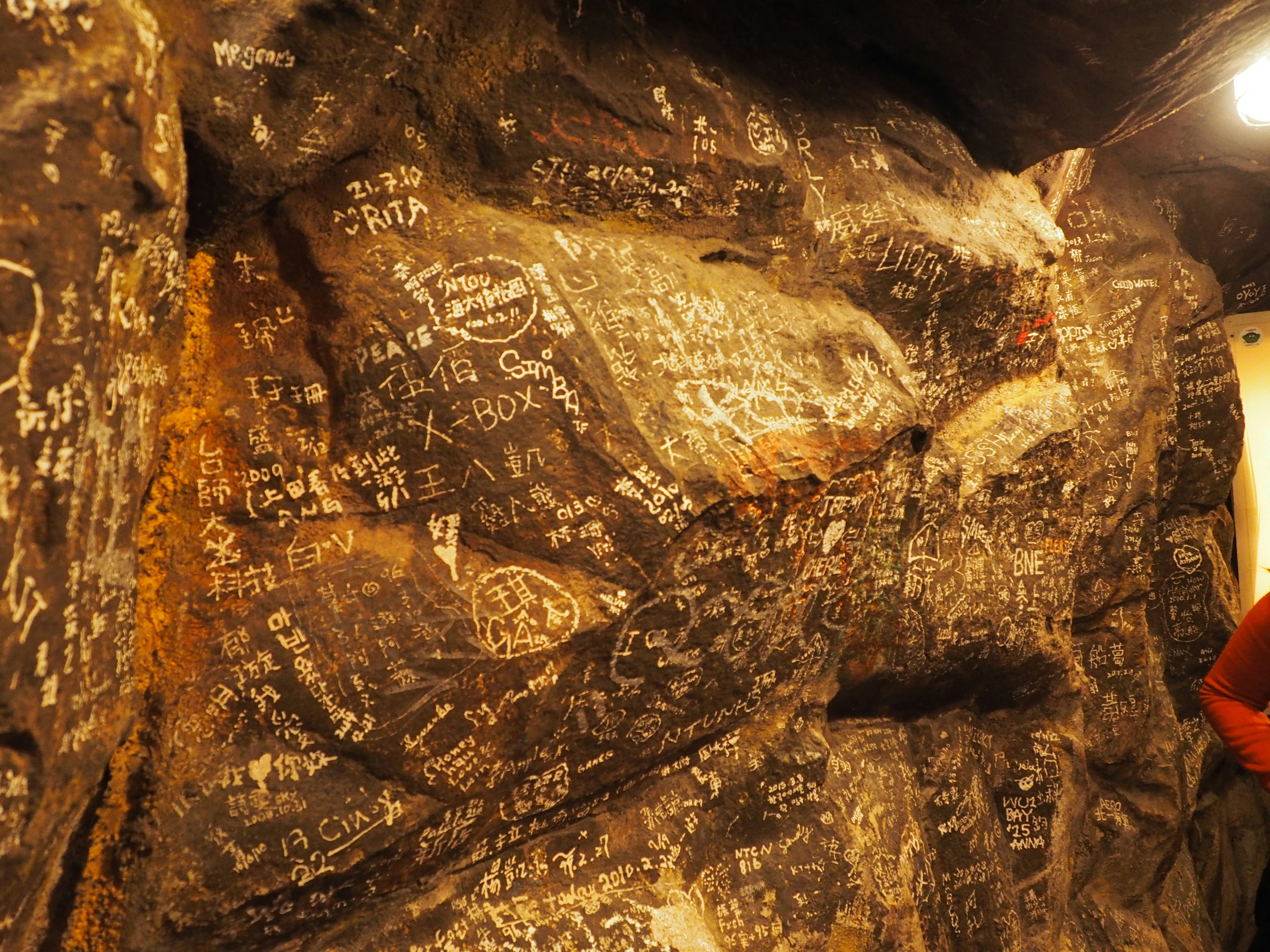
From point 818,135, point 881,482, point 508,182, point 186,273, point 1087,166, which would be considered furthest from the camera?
point 1087,166

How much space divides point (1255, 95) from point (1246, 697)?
7.93 ft

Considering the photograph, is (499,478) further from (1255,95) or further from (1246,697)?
(1255,95)

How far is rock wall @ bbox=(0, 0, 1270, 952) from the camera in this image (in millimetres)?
1542

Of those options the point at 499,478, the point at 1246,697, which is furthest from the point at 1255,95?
the point at 499,478

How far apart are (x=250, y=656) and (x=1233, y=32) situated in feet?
9.80

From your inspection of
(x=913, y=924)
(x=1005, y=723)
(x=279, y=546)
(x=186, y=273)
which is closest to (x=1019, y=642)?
(x=1005, y=723)

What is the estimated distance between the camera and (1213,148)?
4059 mm

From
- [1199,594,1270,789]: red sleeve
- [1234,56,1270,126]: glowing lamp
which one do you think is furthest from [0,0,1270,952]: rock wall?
[1234,56,1270,126]: glowing lamp

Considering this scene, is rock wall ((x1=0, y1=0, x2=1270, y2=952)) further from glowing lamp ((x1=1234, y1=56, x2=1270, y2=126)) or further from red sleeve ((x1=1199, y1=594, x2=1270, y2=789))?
glowing lamp ((x1=1234, y1=56, x2=1270, y2=126))

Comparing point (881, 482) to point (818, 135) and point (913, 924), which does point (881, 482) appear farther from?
point (913, 924)

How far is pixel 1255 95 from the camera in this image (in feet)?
12.2

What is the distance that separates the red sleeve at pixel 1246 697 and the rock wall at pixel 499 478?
604mm

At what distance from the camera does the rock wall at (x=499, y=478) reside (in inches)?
60.7

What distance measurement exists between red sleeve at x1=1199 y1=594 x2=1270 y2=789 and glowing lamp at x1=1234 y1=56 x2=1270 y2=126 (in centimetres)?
218
